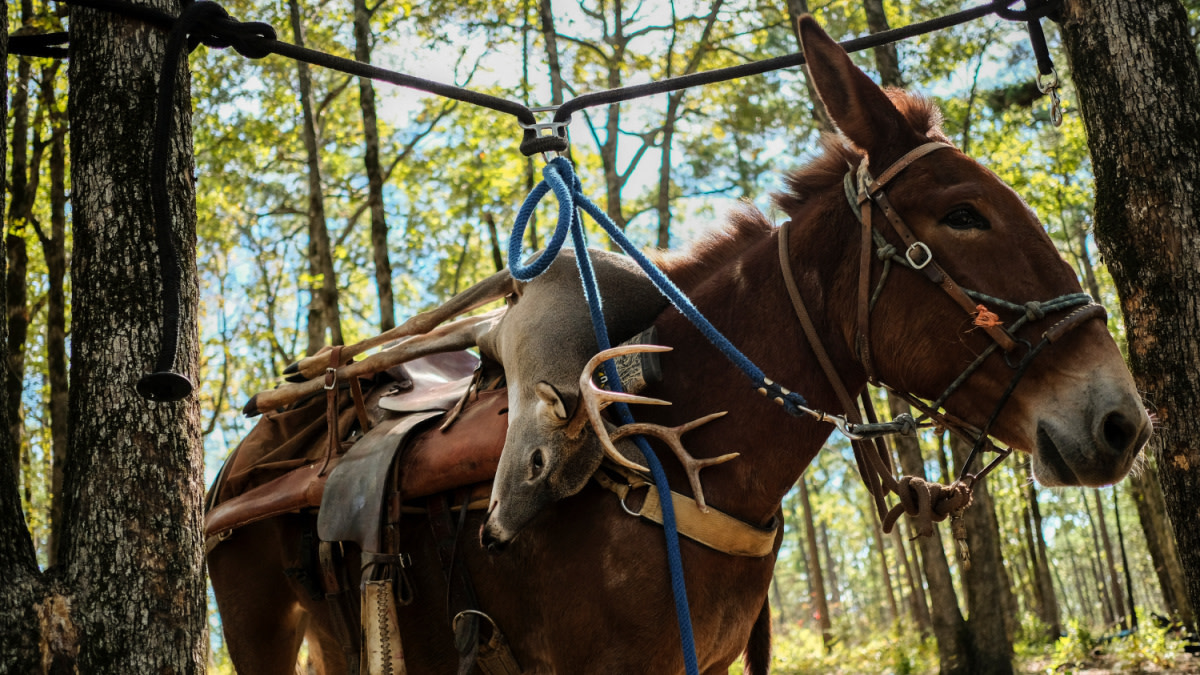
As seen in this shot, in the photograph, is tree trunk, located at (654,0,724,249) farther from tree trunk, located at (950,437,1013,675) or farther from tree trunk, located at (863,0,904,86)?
tree trunk, located at (950,437,1013,675)

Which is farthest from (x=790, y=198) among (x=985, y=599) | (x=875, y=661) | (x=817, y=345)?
(x=875, y=661)

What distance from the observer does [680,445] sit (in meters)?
2.75

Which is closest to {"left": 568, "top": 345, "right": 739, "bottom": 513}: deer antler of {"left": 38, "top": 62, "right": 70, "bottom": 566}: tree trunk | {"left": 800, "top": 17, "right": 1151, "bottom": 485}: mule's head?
{"left": 800, "top": 17, "right": 1151, "bottom": 485}: mule's head

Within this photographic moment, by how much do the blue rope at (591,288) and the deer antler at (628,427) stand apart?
0.07 meters

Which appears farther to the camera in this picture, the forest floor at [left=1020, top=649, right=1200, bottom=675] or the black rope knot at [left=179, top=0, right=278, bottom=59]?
the forest floor at [left=1020, top=649, right=1200, bottom=675]

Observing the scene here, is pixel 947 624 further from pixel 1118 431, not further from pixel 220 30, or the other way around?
pixel 220 30

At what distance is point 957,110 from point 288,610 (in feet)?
52.0

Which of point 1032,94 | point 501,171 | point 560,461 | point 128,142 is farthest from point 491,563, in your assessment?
point 1032,94

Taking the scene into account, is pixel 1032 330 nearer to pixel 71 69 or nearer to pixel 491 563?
pixel 491 563

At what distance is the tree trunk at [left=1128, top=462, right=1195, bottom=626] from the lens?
13.0 metres

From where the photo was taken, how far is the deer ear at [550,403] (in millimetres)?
2639

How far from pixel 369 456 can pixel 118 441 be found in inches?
43.0

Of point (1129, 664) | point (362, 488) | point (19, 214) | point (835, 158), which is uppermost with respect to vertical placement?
point (19, 214)

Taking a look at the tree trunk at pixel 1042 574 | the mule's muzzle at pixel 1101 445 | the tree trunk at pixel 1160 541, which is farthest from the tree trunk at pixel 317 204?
the tree trunk at pixel 1042 574
